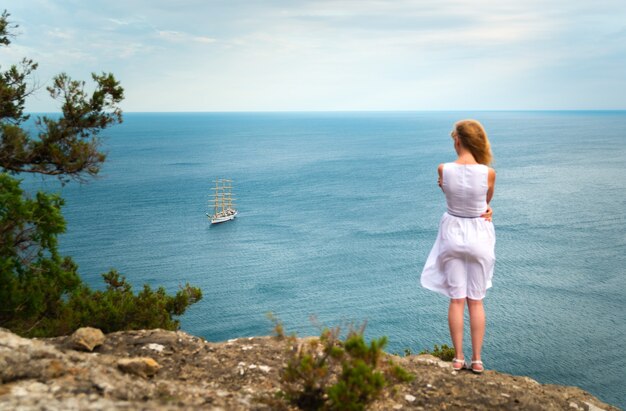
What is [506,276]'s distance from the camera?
193 ft

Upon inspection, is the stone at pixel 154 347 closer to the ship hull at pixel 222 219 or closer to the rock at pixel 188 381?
the rock at pixel 188 381

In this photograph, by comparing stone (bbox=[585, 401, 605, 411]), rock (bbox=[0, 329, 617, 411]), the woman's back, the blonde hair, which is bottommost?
stone (bbox=[585, 401, 605, 411])

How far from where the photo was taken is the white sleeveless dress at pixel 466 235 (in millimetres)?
4883

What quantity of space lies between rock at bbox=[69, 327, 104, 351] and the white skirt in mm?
3436

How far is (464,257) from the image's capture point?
5.04 m

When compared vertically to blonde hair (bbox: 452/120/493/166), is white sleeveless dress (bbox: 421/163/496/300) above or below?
below

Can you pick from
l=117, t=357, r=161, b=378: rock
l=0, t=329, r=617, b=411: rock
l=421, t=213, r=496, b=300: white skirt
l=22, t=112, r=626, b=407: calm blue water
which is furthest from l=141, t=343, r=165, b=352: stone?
l=22, t=112, r=626, b=407: calm blue water

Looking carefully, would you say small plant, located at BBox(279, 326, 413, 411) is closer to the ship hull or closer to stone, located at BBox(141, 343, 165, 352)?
stone, located at BBox(141, 343, 165, 352)

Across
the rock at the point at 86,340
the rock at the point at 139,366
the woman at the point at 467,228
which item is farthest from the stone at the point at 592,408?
the rock at the point at 86,340

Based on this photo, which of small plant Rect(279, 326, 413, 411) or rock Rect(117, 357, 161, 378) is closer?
small plant Rect(279, 326, 413, 411)

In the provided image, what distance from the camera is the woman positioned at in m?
4.88

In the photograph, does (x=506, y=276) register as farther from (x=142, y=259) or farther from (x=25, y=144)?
(x=25, y=144)

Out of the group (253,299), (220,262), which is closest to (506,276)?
(253,299)

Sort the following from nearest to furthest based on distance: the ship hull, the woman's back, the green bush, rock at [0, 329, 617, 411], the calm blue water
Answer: rock at [0, 329, 617, 411] < the woman's back < the green bush < the calm blue water < the ship hull
